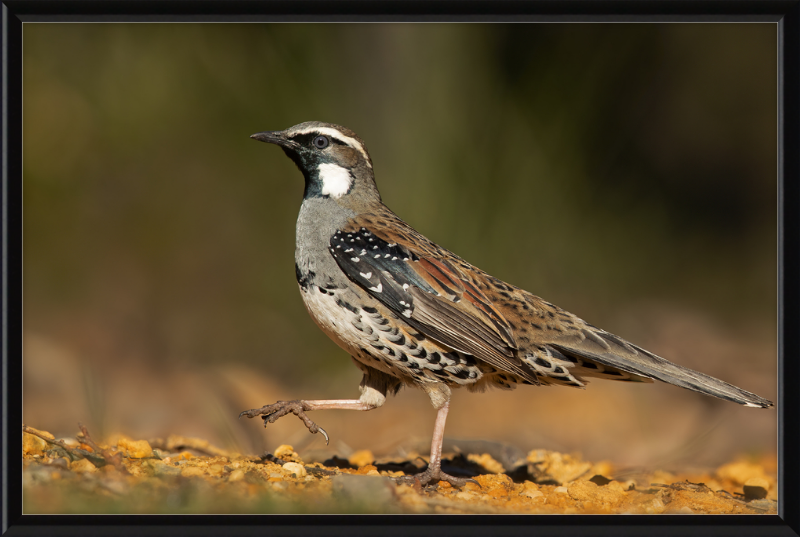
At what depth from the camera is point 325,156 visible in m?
5.44

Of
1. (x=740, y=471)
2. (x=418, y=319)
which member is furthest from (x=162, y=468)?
(x=740, y=471)

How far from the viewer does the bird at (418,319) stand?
15.7 ft

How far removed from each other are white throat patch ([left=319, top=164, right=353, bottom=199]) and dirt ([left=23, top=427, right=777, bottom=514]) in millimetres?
2194

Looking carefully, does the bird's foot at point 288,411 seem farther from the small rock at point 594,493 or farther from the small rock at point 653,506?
the small rock at point 653,506

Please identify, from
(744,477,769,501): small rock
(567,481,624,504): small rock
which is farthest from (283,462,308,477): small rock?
(744,477,769,501): small rock

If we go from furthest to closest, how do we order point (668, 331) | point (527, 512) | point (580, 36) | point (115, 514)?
point (668, 331) < point (580, 36) < point (527, 512) < point (115, 514)

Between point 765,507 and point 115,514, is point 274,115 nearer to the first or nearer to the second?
point 115,514

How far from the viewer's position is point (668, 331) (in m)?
9.32

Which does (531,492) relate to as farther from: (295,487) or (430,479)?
(295,487)

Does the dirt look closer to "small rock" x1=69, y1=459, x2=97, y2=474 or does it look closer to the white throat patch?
"small rock" x1=69, y1=459, x2=97, y2=474

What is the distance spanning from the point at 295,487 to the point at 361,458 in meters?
2.23

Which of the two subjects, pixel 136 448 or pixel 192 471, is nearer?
pixel 192 471
